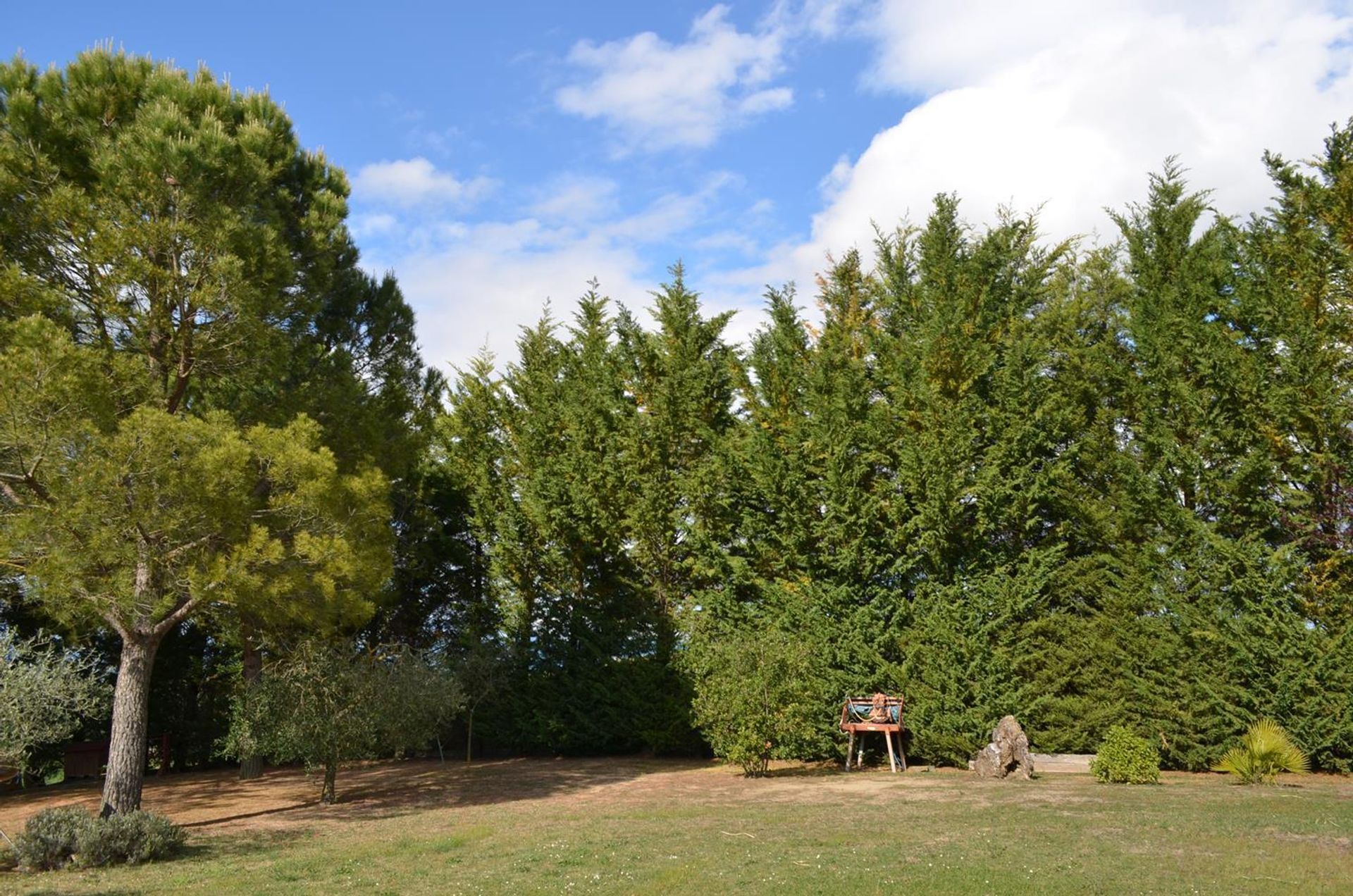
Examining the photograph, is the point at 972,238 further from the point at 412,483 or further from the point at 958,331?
the point at 412,483

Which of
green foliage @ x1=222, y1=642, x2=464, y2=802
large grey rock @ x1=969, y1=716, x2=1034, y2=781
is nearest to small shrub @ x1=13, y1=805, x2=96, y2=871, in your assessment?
green foliage @ x1=222, y1=642, x2=464, y2=802

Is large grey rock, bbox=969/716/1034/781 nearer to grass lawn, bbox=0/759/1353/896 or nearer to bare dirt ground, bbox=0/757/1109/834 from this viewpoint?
grass lawn, bbox=0/759/1353/896

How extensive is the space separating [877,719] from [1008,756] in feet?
7.35

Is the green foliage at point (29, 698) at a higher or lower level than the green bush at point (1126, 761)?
higher

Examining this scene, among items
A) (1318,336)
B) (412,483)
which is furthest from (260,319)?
(1318,336)

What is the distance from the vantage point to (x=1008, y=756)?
44.3ft

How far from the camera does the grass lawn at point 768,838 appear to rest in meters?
7.08

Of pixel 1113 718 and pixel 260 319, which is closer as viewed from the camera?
pixel 260 319

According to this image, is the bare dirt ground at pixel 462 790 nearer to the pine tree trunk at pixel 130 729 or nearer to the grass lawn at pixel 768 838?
the grass lawn at pixel 768 838

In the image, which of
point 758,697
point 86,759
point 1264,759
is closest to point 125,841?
point 758,697

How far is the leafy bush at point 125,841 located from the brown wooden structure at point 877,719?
10182 mm

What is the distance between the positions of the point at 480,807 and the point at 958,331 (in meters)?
11.4

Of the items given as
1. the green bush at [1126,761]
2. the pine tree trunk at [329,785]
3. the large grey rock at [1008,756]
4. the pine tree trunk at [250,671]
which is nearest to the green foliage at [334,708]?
the pine tree trunk at [329,785]

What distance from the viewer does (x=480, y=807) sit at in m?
12.4
